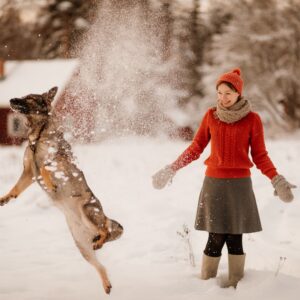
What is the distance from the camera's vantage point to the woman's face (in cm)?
288

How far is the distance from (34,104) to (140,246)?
2191 millimetres

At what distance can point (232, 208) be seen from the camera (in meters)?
3.00

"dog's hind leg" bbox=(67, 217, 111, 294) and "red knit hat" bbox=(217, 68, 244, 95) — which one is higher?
"red knit hat" bbox=(217, 68, 244, 95)

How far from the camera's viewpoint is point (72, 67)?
14578 mm

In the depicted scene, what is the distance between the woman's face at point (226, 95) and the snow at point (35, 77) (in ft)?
36.6

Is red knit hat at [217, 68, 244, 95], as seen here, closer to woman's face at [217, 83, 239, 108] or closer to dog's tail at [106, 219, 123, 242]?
woman's face at [217, 83, 239, 108]

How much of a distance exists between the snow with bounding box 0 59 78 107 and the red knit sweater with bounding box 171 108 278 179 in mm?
11111

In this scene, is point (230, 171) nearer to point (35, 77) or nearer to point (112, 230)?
point (112, 230)

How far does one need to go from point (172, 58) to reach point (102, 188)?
21.6ft

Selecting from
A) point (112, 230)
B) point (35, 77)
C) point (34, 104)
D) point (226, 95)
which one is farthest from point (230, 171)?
point (35, 77)

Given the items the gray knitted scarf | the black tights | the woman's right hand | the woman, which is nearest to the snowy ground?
the black tights

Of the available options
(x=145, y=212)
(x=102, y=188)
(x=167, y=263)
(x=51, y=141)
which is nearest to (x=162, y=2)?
(x=102, y=188)

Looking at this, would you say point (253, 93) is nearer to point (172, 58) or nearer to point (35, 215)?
point (172, 58)

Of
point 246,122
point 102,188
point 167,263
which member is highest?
point 246,122
